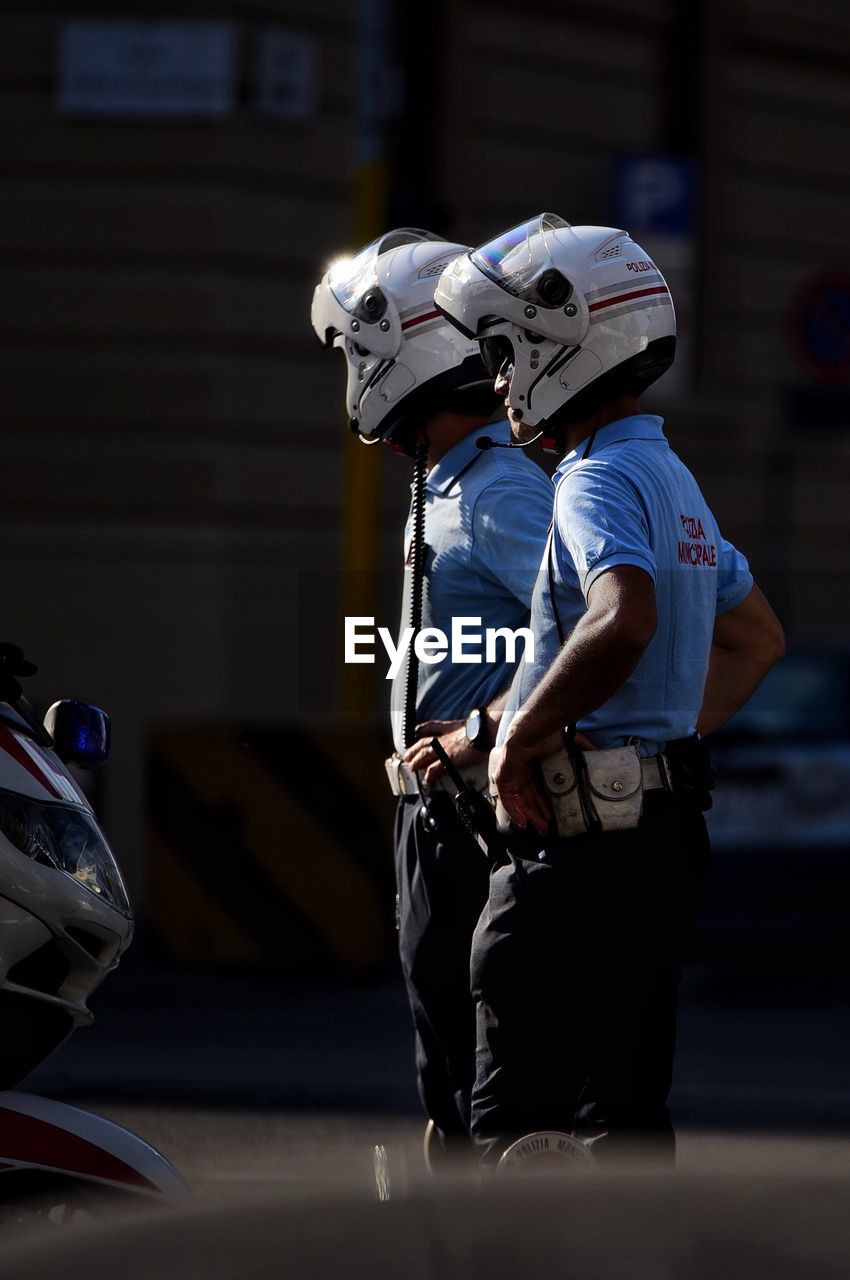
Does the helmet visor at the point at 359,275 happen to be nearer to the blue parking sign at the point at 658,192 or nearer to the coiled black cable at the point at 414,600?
the coiled black cable at the point at 414,600

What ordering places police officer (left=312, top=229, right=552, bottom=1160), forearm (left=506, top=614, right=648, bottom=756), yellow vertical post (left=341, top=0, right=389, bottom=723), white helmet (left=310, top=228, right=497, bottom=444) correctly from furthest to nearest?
yellow vertical post (left=341, top=0, right=389, bottom=723) → white helmet (left=310, top=228, right=497, bottom=444) → police officer (left=312, top=229, right=552, bottom=1160) → forearm (left=506, top=614, right=648, bottom=756)

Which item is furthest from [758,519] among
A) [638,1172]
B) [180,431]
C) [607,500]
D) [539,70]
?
[638,1172]

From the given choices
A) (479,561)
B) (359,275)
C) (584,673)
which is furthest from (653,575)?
(359,275)

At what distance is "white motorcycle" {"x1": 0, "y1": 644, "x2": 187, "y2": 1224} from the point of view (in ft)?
9.17

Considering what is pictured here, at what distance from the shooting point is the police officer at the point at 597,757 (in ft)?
10.0

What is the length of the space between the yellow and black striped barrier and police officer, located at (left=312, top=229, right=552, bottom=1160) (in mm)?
4212

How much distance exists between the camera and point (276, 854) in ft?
26.3

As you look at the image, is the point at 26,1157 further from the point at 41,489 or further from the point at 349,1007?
the point at 41,489

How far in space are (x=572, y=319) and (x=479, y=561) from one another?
468mm

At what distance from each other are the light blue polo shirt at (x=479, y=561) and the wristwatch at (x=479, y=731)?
215mm

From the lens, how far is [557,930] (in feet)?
10.1

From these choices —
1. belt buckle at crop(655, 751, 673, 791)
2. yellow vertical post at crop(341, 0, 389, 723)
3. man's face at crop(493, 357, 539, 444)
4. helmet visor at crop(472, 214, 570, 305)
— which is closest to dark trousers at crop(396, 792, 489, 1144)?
belt buckle at crop(655, 751, 673, 791)
